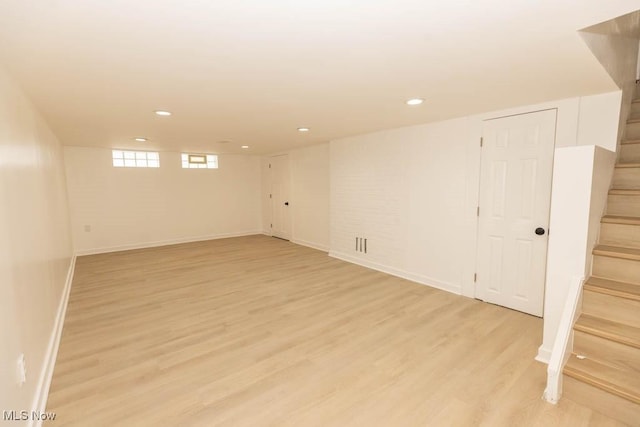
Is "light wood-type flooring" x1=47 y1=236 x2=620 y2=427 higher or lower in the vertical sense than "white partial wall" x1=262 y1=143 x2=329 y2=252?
lower

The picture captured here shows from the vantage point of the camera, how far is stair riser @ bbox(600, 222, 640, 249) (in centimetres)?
230

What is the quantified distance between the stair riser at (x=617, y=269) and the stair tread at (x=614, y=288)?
4 cm

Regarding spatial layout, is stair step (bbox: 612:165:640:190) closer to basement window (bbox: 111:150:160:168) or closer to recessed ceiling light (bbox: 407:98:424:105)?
recessed ceiling light (bbox: 407:98:424:105)

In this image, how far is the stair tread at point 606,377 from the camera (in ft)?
5.76

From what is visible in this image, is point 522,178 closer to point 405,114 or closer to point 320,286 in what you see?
point 405,114

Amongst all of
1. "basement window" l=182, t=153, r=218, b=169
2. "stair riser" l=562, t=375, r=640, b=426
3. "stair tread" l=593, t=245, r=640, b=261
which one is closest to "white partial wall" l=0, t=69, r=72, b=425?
"stair riser" l=562, t=375, r=640, b=426

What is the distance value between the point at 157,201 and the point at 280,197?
8.86 ft

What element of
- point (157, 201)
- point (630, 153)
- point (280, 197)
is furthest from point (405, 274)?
point (157, 201)

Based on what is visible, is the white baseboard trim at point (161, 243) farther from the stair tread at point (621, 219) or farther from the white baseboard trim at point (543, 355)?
the stair tread at point (621, 219)

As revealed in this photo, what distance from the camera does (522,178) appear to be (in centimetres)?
310

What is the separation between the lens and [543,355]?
232 centimetres

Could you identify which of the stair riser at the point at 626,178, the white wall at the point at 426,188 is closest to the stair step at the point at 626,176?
the stair riser at the point at 626,178

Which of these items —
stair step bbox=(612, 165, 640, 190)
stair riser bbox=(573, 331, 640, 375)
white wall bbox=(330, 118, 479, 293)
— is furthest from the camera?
white wall bbox=(330, 118, 479, 293)

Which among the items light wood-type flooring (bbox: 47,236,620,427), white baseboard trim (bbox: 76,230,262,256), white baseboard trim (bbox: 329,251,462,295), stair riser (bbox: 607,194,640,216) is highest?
stair riser (bbox: 607,194,640,216)
